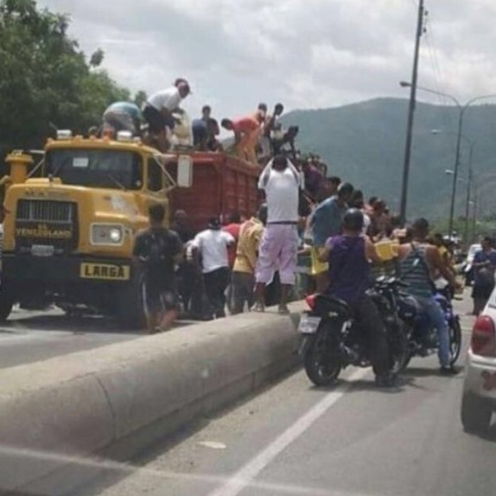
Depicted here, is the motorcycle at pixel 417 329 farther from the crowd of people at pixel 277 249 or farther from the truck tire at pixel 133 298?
the truck tire at pixel 133 298

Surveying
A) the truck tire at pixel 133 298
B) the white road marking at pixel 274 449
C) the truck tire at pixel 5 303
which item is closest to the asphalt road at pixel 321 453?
the white road marking at pixel 274 449

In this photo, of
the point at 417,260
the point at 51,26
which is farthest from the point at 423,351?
the point at 51,26

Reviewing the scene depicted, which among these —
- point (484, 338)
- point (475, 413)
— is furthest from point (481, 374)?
point (475, 413)

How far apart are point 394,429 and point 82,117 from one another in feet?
117

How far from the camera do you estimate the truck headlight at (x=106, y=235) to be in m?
18.3

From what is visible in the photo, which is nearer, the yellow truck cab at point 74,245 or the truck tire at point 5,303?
the yellow truck cab at point 74,245

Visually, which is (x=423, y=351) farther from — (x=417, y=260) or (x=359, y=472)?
(x=359, y=472)

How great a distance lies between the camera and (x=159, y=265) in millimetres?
15656

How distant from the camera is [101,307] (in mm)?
18906

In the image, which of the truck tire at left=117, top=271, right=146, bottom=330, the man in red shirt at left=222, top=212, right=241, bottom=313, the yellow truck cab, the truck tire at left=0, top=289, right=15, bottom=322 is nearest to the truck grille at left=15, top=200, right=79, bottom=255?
the yellow truck cab

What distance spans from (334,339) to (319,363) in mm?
274

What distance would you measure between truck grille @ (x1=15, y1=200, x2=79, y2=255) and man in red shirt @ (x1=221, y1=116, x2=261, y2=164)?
18.0 feet

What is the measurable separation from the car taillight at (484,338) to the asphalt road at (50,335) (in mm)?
5207

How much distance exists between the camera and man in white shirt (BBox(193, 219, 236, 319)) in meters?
19.7
